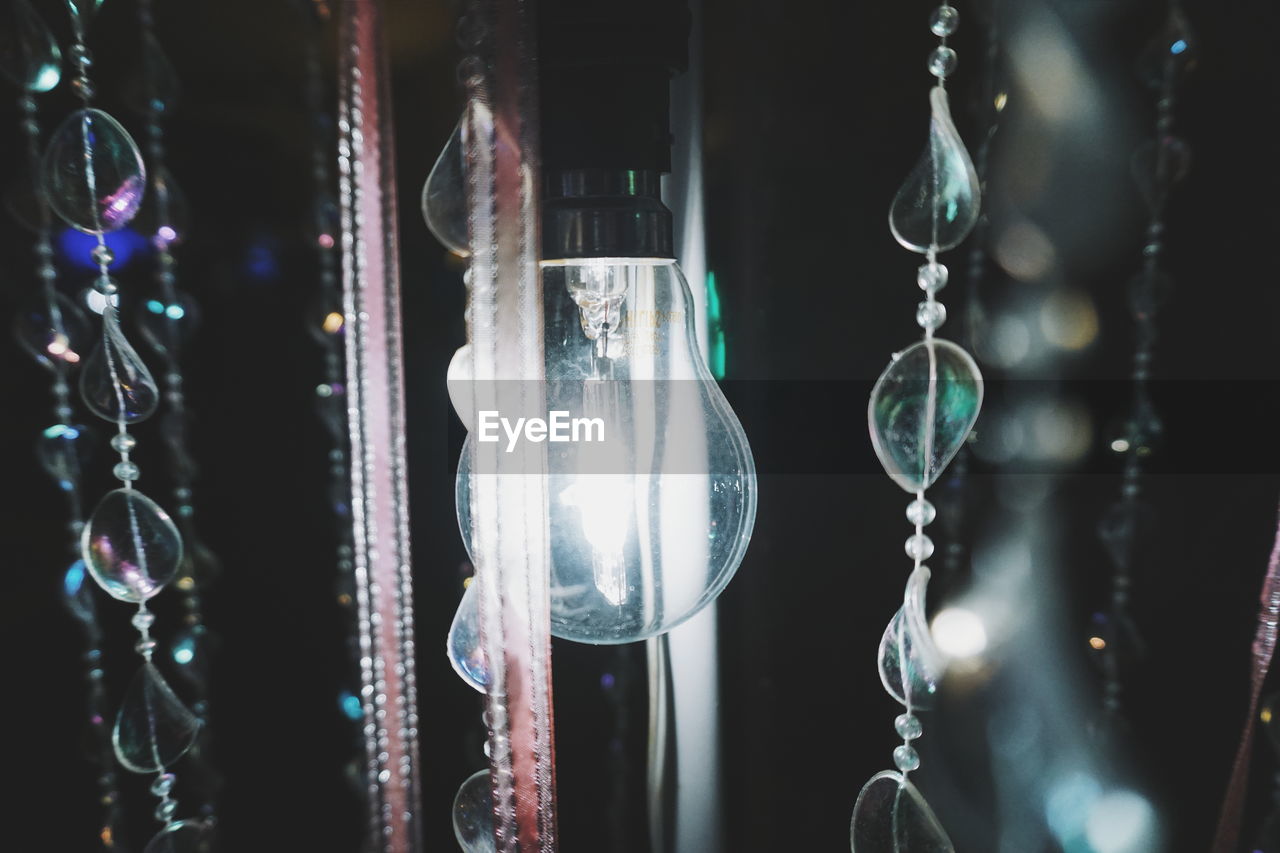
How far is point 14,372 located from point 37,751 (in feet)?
0.65

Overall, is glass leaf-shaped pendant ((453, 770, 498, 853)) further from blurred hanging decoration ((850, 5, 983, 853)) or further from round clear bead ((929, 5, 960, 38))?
round clear bead ((929, 5, 960, 38))

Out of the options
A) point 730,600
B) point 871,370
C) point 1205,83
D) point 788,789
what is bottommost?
point 788,789

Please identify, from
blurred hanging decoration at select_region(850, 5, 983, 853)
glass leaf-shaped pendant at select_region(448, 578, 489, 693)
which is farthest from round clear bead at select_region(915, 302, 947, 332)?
glass leaf-shaped pendant at select_region(448, 578, 489, 693)

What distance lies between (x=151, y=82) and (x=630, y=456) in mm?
262

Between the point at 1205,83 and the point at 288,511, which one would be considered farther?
the point at 288,511

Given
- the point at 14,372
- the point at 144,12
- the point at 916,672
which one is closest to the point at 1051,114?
the point at 916,672

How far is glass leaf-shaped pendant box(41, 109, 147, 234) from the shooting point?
0.34 meters

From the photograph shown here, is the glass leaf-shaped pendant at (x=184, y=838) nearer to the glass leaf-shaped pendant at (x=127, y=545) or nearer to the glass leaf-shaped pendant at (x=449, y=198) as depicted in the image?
the glass leaf-shaped pendant at (x=127, y=545)

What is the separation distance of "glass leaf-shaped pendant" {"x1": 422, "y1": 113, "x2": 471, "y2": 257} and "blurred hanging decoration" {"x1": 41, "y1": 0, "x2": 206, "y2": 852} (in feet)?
0.38

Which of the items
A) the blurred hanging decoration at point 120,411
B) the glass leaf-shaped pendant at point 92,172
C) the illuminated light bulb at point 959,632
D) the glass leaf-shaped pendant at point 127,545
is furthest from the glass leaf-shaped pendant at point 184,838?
the illuminated light bulb at point 959,632

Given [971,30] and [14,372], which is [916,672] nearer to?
[971,30]

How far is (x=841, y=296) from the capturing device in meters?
0.48

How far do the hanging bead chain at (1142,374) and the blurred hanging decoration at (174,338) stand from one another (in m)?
0.42

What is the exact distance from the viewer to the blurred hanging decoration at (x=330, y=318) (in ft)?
1.40
